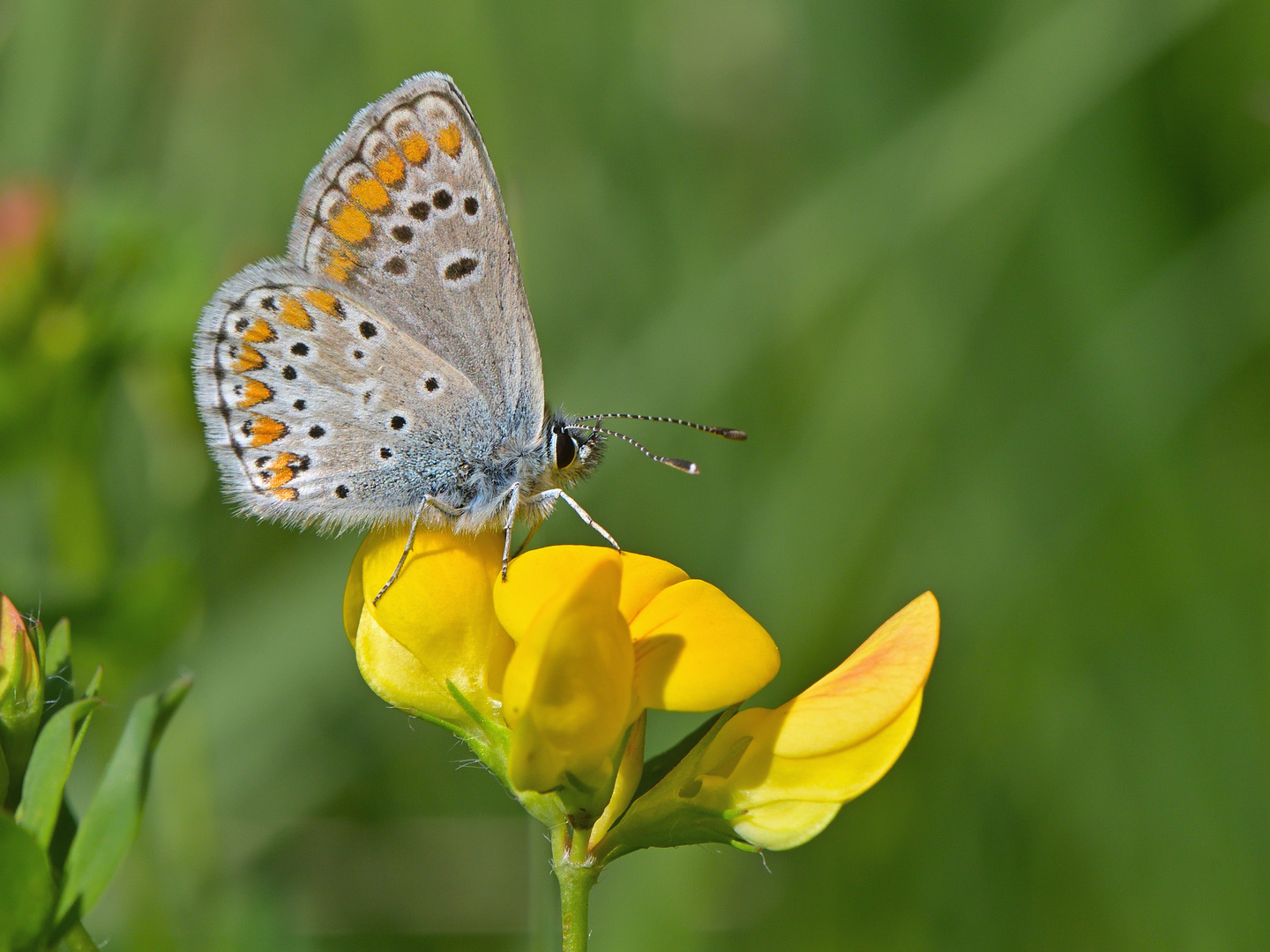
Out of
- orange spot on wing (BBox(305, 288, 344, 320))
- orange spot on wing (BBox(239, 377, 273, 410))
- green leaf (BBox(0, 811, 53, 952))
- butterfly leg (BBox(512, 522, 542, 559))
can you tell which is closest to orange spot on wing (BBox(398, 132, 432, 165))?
orange spot on wing (BBox(305, 288, 344, 320))

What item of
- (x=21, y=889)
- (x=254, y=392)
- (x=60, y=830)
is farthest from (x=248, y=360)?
(x=21, y=889)

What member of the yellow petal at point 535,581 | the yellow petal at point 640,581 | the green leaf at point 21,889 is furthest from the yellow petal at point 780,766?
the green leaf at point 21,889

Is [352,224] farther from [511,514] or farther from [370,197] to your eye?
[511,514]

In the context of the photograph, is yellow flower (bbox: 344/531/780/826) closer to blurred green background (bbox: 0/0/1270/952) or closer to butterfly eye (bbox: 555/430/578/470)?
butterfly eye (bbox: 555/430/578/470)

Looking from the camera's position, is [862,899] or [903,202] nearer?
[862,899]

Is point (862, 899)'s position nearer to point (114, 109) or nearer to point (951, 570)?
point (951, 570)

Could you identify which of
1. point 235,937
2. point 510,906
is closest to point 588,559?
point 235,937
